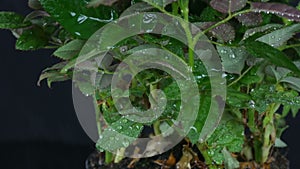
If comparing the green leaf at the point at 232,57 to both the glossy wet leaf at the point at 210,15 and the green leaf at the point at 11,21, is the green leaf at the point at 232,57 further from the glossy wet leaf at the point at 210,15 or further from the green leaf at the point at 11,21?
the green leaf at the point at 11,21

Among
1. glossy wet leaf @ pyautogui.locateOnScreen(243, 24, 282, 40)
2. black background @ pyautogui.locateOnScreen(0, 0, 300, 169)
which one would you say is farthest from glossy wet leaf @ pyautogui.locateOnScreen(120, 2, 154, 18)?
black background @ pyautogui.locateOnScreen(0, 0, 300, 169)

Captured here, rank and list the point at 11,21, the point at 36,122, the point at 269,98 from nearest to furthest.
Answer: the point at 269,98
the point at 11,21
the point at 36,122

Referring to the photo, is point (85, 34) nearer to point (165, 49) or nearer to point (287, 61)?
point (165, 49)

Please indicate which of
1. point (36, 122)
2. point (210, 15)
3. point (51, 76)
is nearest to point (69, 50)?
point (51, 76)

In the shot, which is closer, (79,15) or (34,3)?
(79,15)

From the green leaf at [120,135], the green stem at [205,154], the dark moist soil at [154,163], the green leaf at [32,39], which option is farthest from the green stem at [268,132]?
the green leaf at [32,39]

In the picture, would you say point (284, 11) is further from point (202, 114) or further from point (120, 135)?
point (120, 135)
